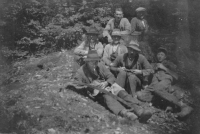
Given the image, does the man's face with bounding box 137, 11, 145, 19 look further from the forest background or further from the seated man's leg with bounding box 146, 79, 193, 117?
the seated man's leg with bounding box 146, 79, 193, 117

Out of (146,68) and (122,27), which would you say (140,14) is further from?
(146,68)

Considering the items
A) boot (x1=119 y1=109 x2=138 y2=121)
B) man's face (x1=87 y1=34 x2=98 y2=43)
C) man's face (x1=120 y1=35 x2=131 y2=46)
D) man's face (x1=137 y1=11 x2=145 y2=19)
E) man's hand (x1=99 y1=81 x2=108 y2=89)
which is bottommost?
boot (x1=119 y1=109 x2=138 y2=121)

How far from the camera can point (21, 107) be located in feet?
18.9

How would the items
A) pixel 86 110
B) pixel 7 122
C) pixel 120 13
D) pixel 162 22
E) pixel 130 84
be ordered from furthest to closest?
1. pixel 162 22
2. pixel 120 13
3. pixel 130 84
4. pixel 86 110
5. pixel 7 122

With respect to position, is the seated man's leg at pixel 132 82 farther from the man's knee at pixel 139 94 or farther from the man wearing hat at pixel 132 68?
the man's knee at pixel 139 94

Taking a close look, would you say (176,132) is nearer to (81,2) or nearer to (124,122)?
(124,122)

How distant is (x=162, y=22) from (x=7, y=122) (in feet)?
24.6

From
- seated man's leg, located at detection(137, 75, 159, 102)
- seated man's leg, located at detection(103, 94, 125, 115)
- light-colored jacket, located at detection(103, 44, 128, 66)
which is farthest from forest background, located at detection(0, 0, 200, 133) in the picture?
seated man's leg, located at detection(103, 94, 125, 115)

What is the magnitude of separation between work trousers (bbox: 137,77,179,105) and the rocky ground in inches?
17.5

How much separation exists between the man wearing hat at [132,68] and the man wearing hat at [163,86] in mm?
265

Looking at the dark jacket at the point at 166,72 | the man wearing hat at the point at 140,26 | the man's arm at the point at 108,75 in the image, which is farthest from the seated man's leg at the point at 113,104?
the man wearing hat at the point at 140,26

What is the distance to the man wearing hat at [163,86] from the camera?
615 centimetres

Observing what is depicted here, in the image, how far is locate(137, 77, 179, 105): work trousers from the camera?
637 cm

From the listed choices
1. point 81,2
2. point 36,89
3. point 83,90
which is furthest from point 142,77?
point 81,2
